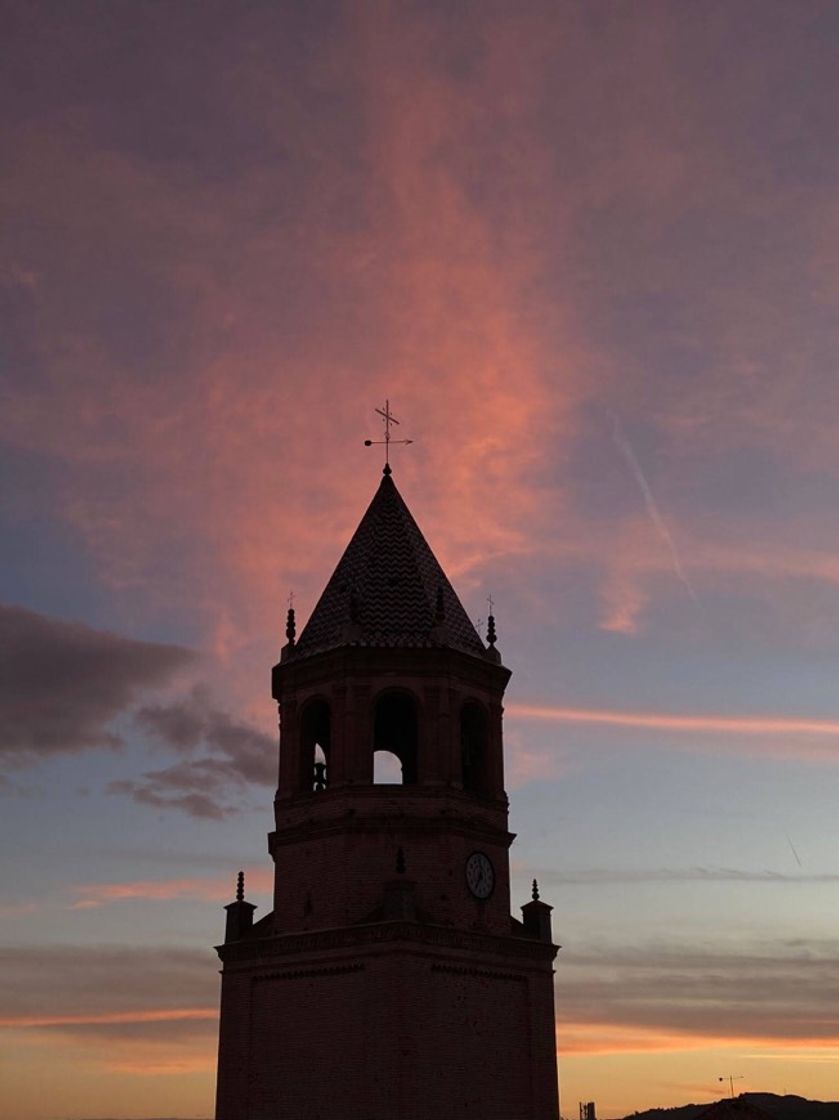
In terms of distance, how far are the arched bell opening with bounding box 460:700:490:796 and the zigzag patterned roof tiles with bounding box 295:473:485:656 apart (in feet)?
5.65

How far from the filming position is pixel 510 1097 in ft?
112

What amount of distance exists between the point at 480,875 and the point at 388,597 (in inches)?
325

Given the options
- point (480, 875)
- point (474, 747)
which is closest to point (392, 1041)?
point (480, 875)

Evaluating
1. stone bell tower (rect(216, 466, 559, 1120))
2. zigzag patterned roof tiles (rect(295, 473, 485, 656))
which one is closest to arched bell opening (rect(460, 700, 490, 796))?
stone bell tower (rect(216, 466, 559, 1120))

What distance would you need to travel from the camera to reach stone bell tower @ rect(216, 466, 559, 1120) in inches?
1281

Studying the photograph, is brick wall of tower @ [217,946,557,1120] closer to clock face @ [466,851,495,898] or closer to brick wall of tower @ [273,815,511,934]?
brick wall of tower @ [273,815,511,934]

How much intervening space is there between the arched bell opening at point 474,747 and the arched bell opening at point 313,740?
3.85m

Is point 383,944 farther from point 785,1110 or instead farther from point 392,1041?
point 785,1110

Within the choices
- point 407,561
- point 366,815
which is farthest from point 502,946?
point 407,561

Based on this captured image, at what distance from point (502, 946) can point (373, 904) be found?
13.0 feet

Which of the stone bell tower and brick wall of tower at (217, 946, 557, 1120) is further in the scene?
the stone bell tower

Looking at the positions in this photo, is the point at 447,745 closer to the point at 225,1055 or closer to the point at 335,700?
the point at 335,700

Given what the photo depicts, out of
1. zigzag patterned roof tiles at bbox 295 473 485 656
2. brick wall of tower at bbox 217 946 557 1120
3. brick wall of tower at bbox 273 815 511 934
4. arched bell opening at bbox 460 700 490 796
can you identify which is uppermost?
zigzag patterned roof tiles at bbox 295 473 485 656

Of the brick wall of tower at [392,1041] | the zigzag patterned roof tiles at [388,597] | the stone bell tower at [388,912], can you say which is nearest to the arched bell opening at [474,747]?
the stone bell tower at [388,912]
